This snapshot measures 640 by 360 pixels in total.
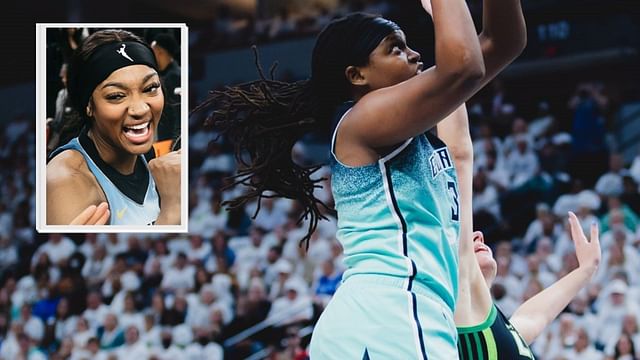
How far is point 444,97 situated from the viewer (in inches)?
107

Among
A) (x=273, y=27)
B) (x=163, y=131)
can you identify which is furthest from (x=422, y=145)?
(x=273, y=27)

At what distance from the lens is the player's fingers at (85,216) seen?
13.7 ft

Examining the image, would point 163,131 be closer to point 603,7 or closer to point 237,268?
point 237,268

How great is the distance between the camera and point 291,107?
3186 millimetres

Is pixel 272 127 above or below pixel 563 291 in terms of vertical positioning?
above

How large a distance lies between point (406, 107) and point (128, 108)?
1.64 metres

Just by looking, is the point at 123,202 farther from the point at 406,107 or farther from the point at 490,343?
the point at 406,107

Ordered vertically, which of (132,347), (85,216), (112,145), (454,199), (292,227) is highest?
(112,145)

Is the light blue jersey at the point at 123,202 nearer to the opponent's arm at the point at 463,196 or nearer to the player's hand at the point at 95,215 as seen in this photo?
A: the player's hand at the point at 95,215

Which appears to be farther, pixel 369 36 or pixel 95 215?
pixel 95 215

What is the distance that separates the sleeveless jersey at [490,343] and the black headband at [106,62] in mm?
1551

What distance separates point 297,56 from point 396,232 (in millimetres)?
10861

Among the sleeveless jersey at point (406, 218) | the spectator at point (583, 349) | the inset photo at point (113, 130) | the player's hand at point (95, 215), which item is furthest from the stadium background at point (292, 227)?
the sleeveless jersey at point (406, 218)

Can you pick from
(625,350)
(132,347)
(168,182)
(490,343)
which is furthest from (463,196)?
(132,347)
